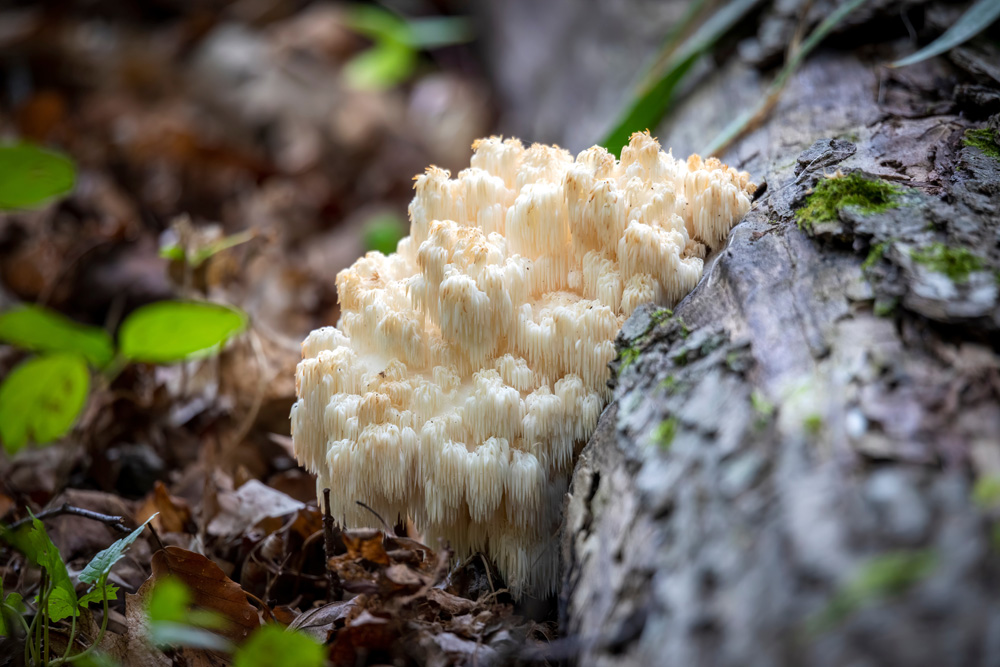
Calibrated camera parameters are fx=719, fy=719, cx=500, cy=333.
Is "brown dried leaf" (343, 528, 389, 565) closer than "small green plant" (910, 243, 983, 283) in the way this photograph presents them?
No

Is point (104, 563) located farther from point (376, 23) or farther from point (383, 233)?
point (376, 23)

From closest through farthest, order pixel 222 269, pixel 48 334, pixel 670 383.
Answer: pixel 670 383 < pixel 48 334 < pixel 222 269

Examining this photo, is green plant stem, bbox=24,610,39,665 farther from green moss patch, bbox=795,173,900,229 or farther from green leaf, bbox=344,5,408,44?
green leaf, bbox=344,5,408,44

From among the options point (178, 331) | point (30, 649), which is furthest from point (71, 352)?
point (30, 649)

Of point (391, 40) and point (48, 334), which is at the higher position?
point (391, 40)

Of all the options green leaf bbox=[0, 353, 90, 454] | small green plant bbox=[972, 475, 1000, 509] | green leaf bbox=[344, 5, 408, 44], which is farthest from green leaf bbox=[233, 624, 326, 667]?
green leaf bbox=[344, 5, 408, 44]

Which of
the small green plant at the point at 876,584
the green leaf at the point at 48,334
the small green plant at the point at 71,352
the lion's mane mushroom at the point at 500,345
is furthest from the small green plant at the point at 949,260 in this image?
the green leaf at the point at 48,334
